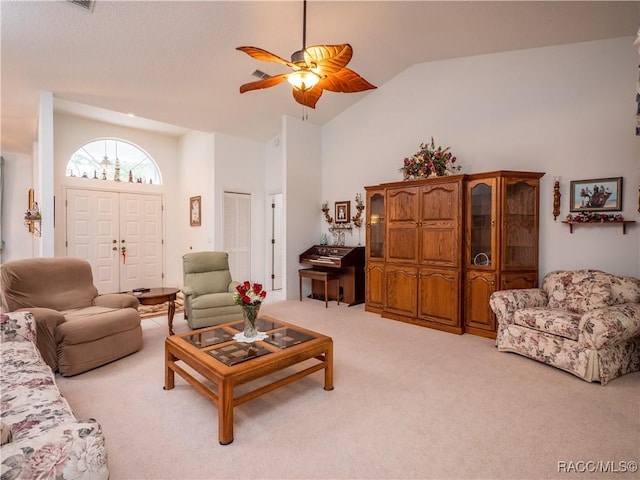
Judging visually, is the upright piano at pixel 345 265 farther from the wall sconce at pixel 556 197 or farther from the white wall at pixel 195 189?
the wall sconce at pixel 556 197

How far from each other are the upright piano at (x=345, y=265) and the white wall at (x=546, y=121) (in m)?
1.48

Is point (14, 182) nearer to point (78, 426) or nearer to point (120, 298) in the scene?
point (120, 298)

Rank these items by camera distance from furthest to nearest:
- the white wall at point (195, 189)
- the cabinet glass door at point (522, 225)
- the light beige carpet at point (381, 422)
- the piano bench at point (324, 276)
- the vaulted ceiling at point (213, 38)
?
the white wall at point (195, 189)
the piano bench at point (324, 276)
the cabinet glass door at point (522, 225)
the vaulted ceiling at point (213, 38)
the light beige carpet at point (381, 422)

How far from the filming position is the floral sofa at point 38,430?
105 cm

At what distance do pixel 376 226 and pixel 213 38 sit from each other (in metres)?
3.29

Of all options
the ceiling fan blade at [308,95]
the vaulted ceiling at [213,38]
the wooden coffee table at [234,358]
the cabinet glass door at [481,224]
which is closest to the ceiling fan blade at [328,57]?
the ceiling fan blade at [308,95]

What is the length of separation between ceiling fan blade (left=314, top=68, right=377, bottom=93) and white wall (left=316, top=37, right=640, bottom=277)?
246 cm

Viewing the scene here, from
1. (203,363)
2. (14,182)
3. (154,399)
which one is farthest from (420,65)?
(14,182)

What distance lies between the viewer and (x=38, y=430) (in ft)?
4.28

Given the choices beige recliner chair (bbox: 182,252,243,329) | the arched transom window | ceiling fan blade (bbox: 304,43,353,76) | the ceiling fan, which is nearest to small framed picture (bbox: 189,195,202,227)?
the arched transom window

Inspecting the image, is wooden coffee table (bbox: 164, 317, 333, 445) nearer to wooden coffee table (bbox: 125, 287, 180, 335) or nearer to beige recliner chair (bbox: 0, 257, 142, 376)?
beige recliner chair (bbox: 0, 257, 142, 376)

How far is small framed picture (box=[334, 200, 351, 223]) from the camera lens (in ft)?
19.8

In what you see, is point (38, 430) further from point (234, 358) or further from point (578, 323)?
point (578, 323)

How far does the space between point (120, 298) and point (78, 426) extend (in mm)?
2645
